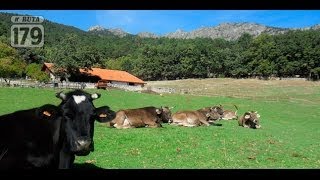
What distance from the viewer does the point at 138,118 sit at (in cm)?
1425

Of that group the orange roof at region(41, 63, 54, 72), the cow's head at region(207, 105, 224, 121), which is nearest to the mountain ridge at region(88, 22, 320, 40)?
the orange roof at region(41, 63, 54, 72)

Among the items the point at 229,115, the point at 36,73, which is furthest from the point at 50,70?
the point at 229,115

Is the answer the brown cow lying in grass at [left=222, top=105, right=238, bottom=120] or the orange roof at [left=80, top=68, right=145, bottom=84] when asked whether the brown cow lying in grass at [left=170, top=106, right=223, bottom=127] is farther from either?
the orange roof at [left=80, top=68, right=145, bottom=84]

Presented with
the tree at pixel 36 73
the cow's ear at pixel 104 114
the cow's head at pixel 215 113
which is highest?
the tree at pixel 36 73

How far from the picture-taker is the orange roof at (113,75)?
10.4 m

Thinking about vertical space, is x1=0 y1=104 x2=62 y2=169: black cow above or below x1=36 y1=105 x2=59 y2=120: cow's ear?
below

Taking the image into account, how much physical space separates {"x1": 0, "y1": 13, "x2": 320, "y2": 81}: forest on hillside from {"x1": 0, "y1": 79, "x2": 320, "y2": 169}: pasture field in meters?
0.68

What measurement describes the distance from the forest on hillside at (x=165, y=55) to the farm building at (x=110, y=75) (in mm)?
144

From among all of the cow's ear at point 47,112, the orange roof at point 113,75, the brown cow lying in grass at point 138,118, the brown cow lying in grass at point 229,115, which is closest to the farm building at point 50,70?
the orange roof at point 113,75

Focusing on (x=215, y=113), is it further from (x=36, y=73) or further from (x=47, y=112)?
(x=47, y=112)

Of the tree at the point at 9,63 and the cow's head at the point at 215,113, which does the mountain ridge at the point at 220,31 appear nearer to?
the tree at the point at 9,63

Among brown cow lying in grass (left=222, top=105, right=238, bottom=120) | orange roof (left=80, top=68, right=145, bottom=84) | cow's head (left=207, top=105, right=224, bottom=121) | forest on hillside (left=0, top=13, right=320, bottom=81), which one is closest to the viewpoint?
forest on hillside (left=0, top=13, right=320, bottom=81)

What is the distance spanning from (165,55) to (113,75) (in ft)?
5.96

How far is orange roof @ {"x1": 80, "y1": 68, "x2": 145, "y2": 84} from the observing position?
411 inches
